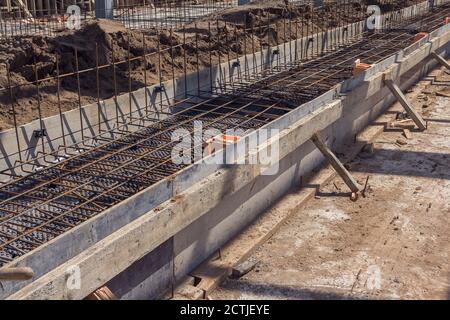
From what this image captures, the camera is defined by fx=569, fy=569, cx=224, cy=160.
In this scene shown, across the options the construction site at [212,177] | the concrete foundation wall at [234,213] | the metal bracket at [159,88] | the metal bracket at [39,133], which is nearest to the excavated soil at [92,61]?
the construction site at [212,177]

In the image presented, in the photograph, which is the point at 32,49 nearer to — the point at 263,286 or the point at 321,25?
the point at 263,286

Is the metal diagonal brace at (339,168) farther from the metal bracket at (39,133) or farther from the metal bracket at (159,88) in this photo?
the metal bracket at (39,133)

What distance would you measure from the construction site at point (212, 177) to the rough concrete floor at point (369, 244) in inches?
0.7

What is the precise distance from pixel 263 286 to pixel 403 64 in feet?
20.6

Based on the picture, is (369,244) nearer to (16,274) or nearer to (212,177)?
(212,177)

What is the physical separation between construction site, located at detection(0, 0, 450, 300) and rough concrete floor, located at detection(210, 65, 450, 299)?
2 centimetres

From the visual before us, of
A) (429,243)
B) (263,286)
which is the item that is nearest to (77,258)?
→ (263,286)

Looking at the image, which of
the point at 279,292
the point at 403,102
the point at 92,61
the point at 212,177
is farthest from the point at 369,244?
the point at 92,61

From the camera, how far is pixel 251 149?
5.53 meters

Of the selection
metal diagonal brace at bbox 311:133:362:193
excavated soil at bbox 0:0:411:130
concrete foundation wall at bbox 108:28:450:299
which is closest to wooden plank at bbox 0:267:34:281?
concrete foundation wall at bbox 108:28:450:299

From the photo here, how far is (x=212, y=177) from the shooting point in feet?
16.1

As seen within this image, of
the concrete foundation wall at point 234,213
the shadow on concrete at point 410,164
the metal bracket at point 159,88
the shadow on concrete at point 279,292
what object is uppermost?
the metal bracket at point 159,88

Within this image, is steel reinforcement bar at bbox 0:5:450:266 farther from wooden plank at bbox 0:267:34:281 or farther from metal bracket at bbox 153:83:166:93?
wooden plank at bbox 0:267:34:281

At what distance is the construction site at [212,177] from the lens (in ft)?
13.9
